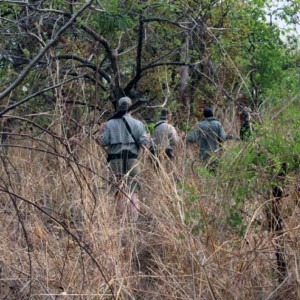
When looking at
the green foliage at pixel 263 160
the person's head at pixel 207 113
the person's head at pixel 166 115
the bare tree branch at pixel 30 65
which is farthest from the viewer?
the person's head at pixel 166 115

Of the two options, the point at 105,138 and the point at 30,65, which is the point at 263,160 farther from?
the point at 105,138

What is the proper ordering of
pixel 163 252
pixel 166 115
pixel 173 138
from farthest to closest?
pixel 166 115 → pixel 173 138 → pixel 163 252

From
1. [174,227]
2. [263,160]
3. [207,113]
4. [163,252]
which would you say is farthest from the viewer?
[207,113]

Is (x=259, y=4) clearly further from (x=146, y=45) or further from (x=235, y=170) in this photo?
(x=235, y=170)

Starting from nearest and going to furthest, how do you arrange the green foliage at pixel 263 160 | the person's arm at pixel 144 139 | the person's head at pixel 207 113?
the green foliage at pixel 263 160, the person's arm at pixel 144 139, the person's head at pixel 207 113

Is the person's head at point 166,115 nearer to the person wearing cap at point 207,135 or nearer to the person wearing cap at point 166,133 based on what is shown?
the person wearing cap at point 166,133

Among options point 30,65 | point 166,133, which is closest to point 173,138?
point 166,133

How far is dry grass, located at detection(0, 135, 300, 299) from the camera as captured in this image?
4.74 metres

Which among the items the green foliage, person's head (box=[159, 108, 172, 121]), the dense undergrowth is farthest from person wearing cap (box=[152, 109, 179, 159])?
the green foliage

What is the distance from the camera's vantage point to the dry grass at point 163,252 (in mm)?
4742

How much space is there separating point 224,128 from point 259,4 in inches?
120

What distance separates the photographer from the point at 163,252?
5605 millimetres

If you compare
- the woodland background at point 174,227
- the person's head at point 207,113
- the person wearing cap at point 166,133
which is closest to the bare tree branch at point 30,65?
the woodland background at point 174,227

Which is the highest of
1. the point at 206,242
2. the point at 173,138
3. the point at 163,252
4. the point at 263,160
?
the point at 263,160
